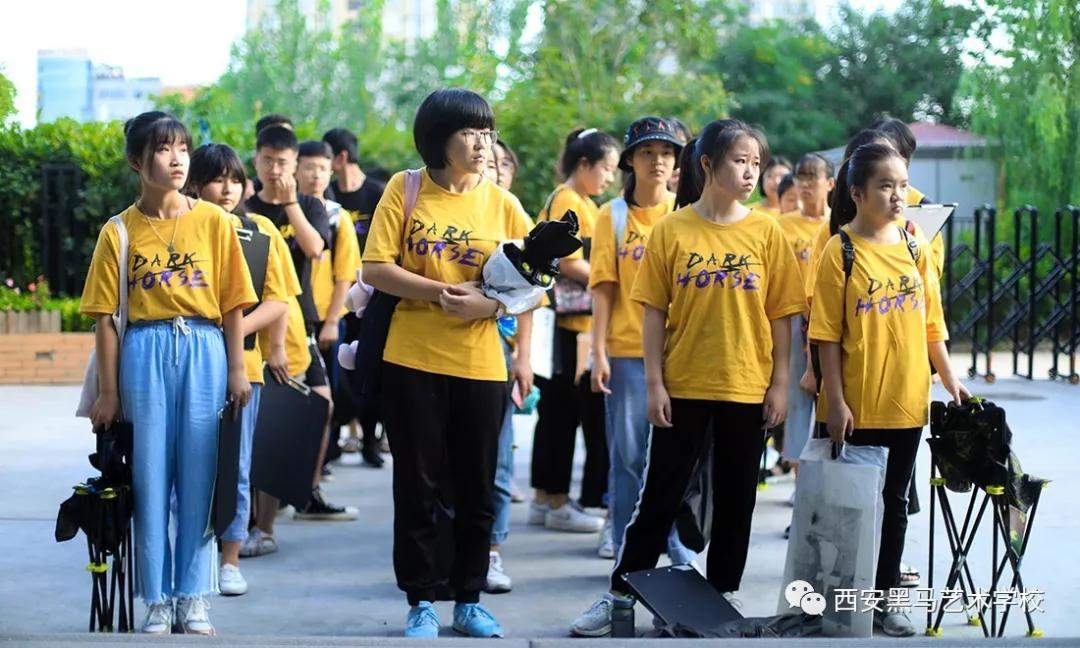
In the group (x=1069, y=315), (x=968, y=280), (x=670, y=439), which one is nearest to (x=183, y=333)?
(x=670, y=439)

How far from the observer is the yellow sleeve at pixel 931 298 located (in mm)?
4828

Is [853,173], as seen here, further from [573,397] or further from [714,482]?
[573,397]

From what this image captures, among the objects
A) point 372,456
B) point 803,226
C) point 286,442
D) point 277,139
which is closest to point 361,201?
point 372,456

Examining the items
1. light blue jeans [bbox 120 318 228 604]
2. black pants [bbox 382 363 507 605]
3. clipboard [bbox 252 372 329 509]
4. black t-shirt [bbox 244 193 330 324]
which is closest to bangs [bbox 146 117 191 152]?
light blue jeans [bbox 120 318 228 604]

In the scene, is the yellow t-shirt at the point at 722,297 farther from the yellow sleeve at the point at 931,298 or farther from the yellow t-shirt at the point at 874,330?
the yellow sleeve at the point at 931,298

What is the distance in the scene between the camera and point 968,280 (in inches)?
571

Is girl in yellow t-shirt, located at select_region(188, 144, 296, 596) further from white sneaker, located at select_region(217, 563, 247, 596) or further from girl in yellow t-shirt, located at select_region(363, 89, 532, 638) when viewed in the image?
girl in yellow t-shirt, located at select_region(363, 89, 532, 638)

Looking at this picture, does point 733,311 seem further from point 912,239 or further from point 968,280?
point 968,280

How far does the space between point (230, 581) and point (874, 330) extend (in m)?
2.60

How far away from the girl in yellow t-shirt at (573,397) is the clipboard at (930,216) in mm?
1693

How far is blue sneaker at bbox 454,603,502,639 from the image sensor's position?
184 inches

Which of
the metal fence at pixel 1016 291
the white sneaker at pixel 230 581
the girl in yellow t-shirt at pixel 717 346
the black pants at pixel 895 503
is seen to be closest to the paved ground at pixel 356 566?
the white sneaker at pixel 230 581

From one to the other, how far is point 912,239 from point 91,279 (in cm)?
266

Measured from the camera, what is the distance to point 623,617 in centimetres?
477
